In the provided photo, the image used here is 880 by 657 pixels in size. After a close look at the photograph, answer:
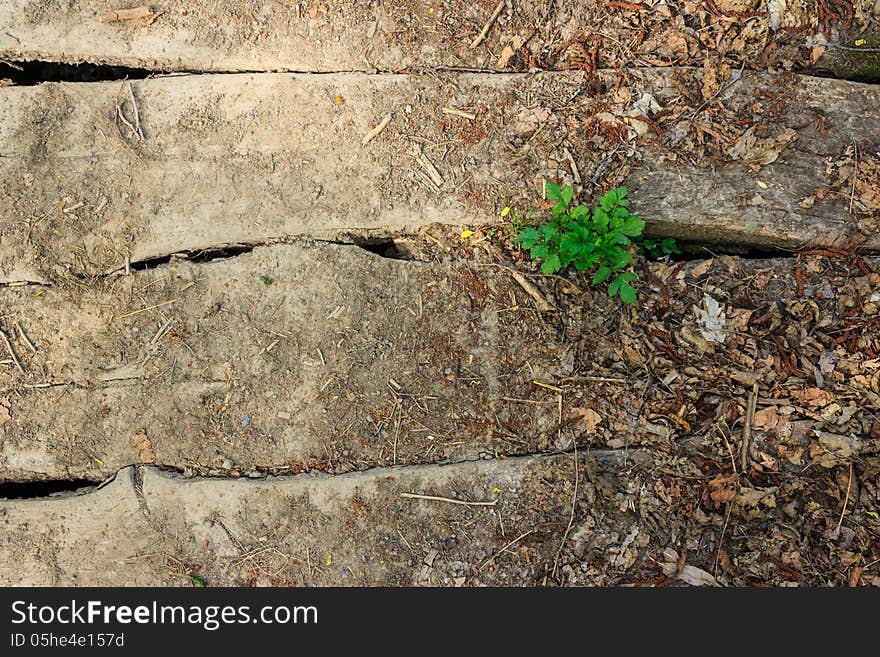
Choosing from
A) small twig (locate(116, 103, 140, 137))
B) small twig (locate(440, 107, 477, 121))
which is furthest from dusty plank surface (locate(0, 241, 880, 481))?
small twig (locate(116, 103, 140, 137))

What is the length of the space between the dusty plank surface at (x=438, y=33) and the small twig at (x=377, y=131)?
0.89 feet

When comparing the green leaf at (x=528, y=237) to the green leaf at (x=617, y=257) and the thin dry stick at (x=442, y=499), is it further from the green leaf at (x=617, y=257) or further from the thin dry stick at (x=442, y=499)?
the thin dry stick at (x=442, y=499)

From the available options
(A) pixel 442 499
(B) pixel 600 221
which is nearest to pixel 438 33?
(B) pixel 600 221

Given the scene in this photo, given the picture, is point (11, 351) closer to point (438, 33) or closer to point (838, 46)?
point (438, 33)

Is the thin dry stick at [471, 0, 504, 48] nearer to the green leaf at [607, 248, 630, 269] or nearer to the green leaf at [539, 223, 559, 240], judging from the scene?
the green leaf at [539, 223, 559, 240]

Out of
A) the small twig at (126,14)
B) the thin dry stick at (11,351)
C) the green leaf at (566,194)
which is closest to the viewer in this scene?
the green leaf at (566,194)

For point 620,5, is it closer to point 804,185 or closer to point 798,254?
point 804,185

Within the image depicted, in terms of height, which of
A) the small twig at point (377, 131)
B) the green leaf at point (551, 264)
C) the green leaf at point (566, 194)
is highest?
the small twig at point (377, 131)

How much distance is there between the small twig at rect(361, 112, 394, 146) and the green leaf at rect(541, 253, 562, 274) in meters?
1.05

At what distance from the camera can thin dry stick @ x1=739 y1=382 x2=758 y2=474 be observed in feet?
9.00

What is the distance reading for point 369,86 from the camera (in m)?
2.96

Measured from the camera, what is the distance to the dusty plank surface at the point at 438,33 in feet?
9.68

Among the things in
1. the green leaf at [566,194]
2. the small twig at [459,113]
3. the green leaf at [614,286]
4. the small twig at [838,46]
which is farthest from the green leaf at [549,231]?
the small twig at [838,46]

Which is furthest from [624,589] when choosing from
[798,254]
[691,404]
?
[798,254]
